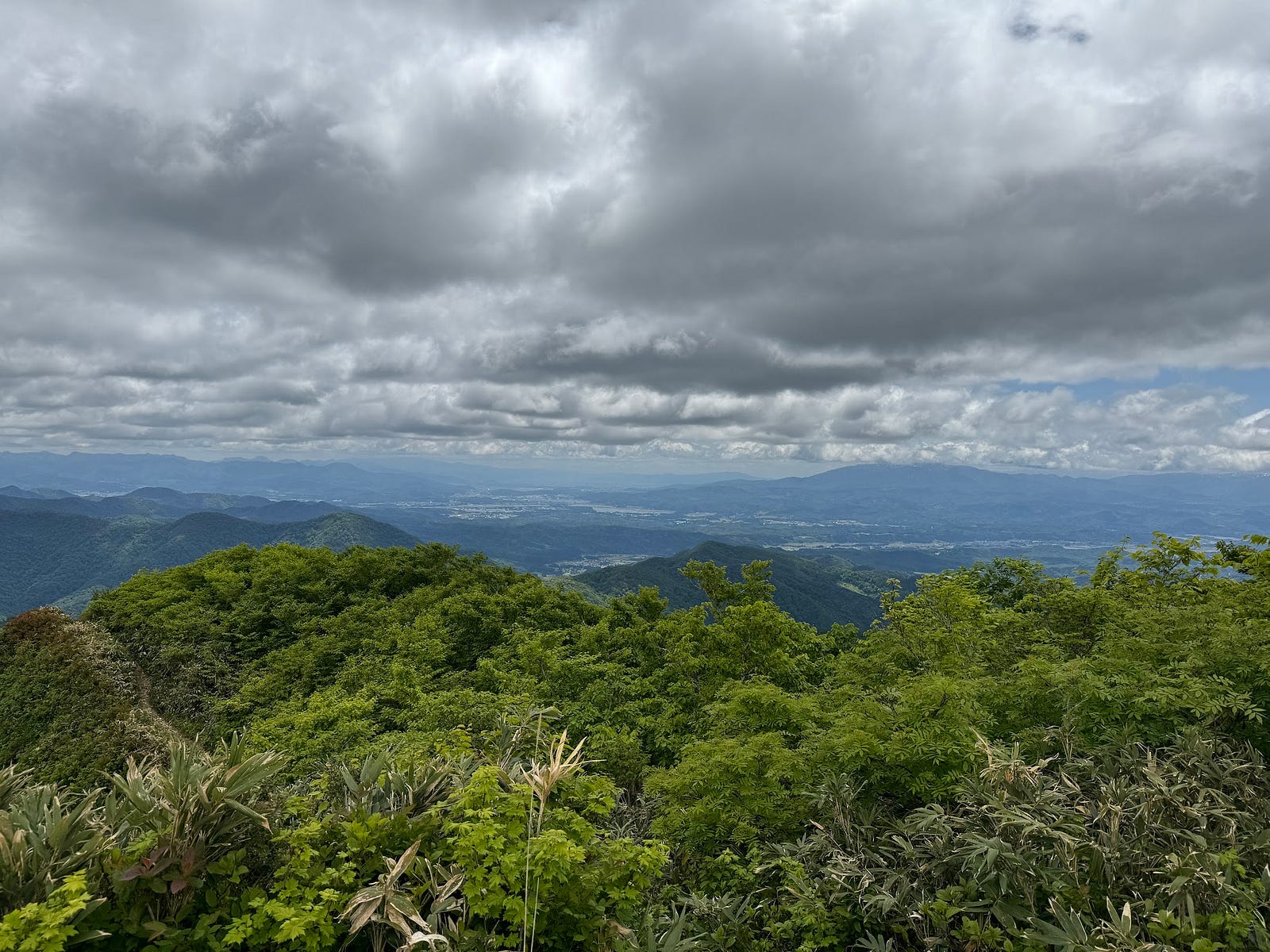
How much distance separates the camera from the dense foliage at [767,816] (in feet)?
12.3

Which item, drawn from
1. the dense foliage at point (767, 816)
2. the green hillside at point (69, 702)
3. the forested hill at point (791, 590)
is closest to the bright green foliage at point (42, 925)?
the dense foliage at point (767, 816)

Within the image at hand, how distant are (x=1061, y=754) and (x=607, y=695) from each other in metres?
11.1

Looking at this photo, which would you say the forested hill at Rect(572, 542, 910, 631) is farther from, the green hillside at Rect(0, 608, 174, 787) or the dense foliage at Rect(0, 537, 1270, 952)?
the dense foliage at Rect(0, 537, 1270, 952)

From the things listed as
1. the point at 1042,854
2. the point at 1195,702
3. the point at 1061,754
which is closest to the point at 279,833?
the point at 1042,854

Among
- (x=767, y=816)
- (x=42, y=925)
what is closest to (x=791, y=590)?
(x=767, y=816)

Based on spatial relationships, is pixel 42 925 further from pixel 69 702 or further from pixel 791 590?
pixel 791 590

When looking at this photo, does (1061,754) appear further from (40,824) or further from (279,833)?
(40,824)

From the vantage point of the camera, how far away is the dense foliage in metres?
3.74

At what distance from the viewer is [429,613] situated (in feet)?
73.9

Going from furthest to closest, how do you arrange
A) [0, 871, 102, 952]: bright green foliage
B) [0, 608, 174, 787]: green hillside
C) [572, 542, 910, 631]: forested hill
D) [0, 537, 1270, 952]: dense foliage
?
[572, 542, 910, 631]: forested hill, [0, 608, 174, 787]: green hillside, [0, 537, 1270, 952]: dense foliage, [0, 871, 102, 952]: bright green foliage

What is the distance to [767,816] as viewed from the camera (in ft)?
24.7

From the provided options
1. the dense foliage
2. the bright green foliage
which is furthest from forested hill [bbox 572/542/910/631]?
the bright green foliage

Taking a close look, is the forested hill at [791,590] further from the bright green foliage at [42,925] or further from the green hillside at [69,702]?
the bright green foliage at [42,925]

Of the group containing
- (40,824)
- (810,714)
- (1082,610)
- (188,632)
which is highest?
(40,824)
